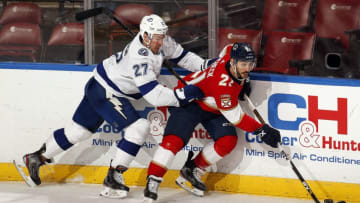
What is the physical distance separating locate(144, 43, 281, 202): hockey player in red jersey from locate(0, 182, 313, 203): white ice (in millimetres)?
94

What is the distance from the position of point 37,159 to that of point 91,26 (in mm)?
960

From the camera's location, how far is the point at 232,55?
165 inches

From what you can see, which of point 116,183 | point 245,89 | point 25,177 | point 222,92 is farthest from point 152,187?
point 25,177

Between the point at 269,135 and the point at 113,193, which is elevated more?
the point at 269,135

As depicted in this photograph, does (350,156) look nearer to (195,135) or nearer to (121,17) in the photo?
(195,135)

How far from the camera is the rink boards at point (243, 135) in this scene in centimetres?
435

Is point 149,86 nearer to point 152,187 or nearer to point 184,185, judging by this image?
point 152,187

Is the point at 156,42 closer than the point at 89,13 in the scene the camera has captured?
Yes

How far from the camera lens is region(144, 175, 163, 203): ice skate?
439cm

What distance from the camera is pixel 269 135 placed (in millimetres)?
4273

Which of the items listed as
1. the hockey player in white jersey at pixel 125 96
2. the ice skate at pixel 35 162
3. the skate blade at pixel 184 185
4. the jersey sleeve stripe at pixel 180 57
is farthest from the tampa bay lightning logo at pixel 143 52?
the ice skate at pixel 35 162

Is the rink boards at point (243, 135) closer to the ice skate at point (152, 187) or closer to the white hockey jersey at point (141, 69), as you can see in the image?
the white hockey jersey at point (141, 69)

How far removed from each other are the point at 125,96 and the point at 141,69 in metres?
0.35

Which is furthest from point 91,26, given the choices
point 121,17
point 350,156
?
A: point 350,156
